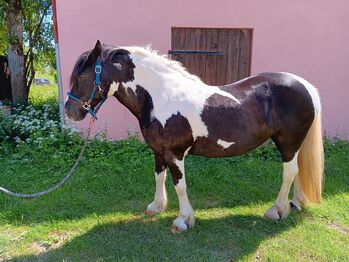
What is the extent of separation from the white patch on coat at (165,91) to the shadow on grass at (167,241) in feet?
3.08

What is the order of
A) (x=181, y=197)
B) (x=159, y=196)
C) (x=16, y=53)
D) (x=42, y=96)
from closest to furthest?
1. (x=181, y=197)
2. (x=159, y=196)
3. (x=16, y=53)
4. (x=42, y=96)

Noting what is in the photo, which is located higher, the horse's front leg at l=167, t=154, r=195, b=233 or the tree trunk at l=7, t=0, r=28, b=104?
the tree trunk at l=7, t=0, r=28, b=104

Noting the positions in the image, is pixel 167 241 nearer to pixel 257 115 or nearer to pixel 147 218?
pixel 147 218

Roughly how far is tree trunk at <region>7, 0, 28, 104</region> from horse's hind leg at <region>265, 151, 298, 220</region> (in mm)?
5860

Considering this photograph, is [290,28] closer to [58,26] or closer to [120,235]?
[58,26]

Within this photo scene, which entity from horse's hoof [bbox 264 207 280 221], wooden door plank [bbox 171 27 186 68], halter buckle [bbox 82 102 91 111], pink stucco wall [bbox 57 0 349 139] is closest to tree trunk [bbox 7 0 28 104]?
pink stucco wall [bbox 57 0 349 139]

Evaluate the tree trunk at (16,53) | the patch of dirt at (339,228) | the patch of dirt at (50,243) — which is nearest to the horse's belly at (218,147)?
the patch of dirt at (339,228)

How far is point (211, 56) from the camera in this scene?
502 centimetres

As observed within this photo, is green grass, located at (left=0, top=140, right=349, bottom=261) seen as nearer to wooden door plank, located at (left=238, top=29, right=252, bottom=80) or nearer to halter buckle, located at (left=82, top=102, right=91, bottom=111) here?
halter buckle, located at (left=82, top=102, right=91, bottom=111)

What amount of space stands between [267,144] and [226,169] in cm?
107

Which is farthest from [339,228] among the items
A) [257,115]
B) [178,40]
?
[178,40]

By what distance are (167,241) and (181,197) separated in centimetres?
40

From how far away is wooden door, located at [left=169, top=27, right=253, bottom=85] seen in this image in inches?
197

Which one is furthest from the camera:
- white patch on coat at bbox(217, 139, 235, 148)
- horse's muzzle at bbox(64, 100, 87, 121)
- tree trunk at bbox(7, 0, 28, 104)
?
tree trunk at bbox(7, 0, 28, 104)
